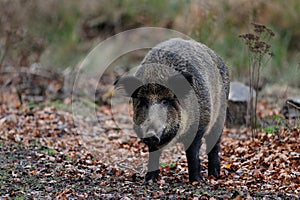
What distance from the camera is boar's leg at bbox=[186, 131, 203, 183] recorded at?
6680 mm

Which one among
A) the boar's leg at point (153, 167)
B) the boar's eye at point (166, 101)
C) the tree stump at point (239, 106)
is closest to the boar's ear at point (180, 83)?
the boar's eye at point (166, 101)

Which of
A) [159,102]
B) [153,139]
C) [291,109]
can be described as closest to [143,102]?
[159,102]

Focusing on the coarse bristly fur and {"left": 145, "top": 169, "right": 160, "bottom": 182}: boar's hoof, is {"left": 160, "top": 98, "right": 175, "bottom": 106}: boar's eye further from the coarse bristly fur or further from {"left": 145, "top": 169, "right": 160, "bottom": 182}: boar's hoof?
{"left": 145, "top": 169, "right": 160, "bottom": 182}: boar's hoof

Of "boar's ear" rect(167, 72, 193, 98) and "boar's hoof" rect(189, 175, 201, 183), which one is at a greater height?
"boar's ear" rect(167, 72, 193, 98)

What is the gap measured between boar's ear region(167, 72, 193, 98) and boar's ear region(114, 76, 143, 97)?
371mm

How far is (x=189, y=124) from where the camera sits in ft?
21.3

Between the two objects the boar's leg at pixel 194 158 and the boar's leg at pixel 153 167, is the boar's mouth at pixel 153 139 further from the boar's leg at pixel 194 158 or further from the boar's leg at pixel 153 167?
the boar's leg at pixel 153 167

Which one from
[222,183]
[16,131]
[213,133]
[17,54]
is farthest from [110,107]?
[222,183]

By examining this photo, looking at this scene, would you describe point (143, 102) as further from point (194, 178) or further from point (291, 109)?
point (291, 109)

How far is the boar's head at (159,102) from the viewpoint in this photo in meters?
6.06

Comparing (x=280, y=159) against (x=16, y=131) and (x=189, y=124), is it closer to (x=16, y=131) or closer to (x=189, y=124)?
(x=189, y=124)

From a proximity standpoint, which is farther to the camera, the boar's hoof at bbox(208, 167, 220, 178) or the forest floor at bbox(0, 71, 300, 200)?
the boar's hoof at bbox(208, 167, 220, 178)

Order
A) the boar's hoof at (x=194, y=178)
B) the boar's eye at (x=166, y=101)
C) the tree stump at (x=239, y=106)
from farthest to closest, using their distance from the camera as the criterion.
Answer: the tree stump at (x=239, y=106) → the boar's hoof at (x=194, y=178) → the boar's eye at (x=166, y=101)

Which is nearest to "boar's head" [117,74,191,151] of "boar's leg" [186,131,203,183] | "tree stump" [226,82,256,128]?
"boar's leg" [186,131,203,183]
